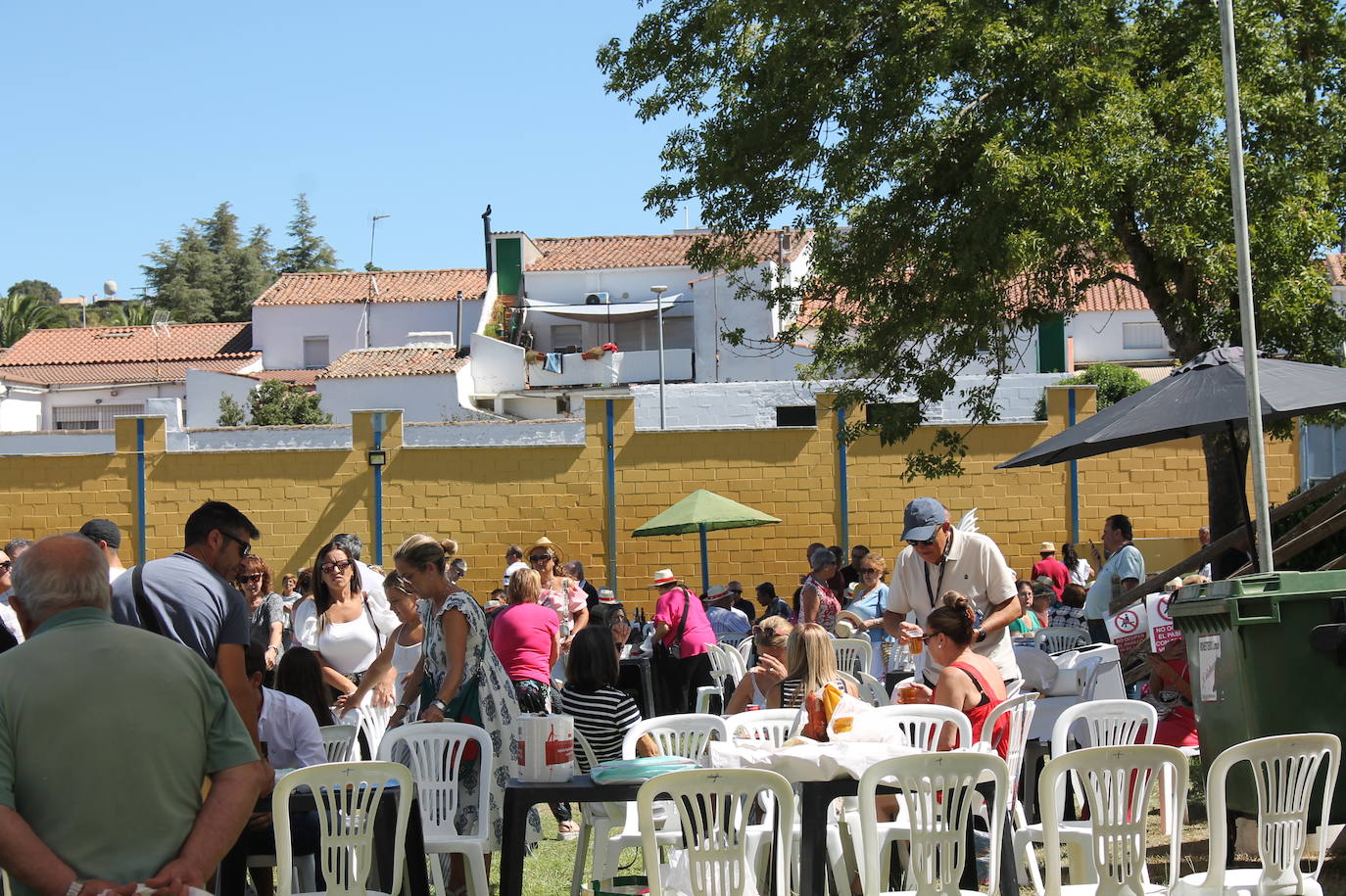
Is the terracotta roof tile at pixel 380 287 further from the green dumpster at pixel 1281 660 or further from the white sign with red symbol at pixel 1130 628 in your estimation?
the green dumpster at pixel 1281 660

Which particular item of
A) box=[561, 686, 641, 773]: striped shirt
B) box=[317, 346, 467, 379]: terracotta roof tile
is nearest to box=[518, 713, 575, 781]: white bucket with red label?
box=[561, 686, 641, 773]: striped shirt

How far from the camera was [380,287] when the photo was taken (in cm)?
4772

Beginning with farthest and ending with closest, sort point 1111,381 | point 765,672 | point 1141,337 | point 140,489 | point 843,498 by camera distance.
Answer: point 1141,337 → point 1111,381 → point 140,489 → point 843,498 → point 765,672

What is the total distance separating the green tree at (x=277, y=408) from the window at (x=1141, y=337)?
76.3 feet

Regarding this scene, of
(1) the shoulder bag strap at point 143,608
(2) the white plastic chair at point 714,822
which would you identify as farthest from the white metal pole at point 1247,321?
(1) the shoulder bag strap at point 143,608

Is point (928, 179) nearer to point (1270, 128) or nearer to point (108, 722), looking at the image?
point (1270, 128)

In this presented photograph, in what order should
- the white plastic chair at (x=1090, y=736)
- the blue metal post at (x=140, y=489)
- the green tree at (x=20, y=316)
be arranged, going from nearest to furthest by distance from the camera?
1. the white plastic chair at (x=1090, y=736)
2. the blue metal post at (x=140, y=489)
3. the green tree at (x=20, y=316)

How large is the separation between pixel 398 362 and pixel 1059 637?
30.4 m

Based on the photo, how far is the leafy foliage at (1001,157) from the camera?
10.2 metres

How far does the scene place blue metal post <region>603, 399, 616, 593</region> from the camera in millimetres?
19375

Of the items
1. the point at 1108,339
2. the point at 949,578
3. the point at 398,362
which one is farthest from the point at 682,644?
the point at 1108,339

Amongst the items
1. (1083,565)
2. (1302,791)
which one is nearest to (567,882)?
(1302,791)

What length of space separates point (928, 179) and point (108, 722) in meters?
9.39

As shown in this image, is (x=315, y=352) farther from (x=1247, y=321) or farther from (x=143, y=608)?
(x=143, y=608)
